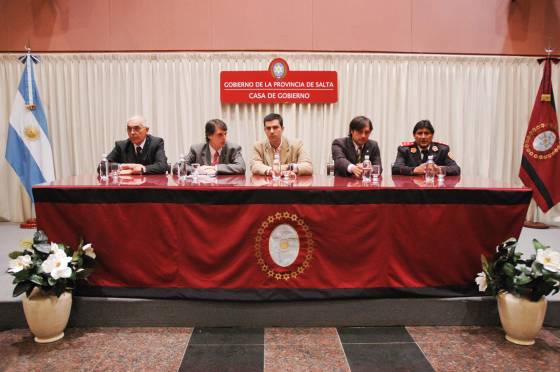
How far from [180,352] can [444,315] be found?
4.97 ft

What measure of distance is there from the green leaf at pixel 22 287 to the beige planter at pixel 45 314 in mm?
53

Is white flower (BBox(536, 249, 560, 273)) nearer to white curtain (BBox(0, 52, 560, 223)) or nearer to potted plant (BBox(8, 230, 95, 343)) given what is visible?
potted plant (BBox(8, 230, 95, 343))

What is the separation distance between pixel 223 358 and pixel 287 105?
3.54 metres

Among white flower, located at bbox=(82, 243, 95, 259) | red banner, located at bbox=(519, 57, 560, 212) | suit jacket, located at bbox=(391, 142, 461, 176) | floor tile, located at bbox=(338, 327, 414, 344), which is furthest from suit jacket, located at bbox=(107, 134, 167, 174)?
red banner, located at bbox=(519, 57, 560, 212)

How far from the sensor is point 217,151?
3934mm

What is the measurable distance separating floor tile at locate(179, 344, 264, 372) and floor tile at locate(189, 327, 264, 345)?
47 millimetres

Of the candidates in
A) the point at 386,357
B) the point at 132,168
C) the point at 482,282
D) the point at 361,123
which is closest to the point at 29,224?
the point at 132,168

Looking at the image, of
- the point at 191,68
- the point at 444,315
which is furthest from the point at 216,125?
the point at 444,315

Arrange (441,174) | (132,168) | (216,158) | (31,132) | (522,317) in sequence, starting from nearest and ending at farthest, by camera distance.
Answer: (522,317), (441,174), (132,168), (216,158), (31,132)

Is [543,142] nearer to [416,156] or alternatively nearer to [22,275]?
[416,156]

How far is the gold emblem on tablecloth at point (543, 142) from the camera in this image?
5016 millimetres

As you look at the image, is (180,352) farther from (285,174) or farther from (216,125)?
(216,125)

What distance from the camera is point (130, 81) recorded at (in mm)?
5340

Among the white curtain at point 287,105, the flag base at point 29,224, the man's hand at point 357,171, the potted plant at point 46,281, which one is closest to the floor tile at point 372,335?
the man's hand at point 357,171
